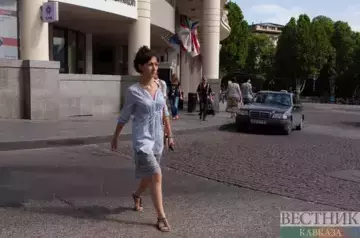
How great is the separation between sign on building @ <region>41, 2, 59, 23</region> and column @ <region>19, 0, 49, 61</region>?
0.57 feet

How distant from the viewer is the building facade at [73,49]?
14695 mm

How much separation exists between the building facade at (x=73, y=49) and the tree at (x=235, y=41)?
2613 cm

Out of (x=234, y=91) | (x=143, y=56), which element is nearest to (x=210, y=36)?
(x=234, y=91)

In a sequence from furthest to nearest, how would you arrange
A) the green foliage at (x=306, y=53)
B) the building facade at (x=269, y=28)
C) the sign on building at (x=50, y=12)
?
the building facade at (x=269, y=28), the green foliage at (x=306, y=53), the sign on building at (x=50, y=12)

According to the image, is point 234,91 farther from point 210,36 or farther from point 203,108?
point 210,36

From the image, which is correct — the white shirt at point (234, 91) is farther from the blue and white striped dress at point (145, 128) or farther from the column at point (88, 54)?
the blue and white striped dress at point (145, 128)

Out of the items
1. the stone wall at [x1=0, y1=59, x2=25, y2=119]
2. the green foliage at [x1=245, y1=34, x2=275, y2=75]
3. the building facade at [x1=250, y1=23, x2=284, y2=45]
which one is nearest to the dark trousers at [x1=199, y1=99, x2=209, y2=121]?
the stone wall at [x1=0, y1=59, x2=25, y2=119]

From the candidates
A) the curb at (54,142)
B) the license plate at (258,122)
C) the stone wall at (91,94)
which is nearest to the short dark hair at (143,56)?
the curb at (54,142)

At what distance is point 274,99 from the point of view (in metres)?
16.4

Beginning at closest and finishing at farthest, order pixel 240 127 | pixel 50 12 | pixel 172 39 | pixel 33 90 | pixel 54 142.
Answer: pixel 54 142 → pixel 33 90 → pixel 50 12 → pixel 240 127 → pixel 172 39

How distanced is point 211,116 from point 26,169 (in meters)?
13.3

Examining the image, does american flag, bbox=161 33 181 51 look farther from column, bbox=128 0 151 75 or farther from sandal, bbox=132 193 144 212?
sandal, bbox=132 193 144 212

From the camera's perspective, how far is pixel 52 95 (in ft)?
49.7

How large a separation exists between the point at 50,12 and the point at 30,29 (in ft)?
2.84
